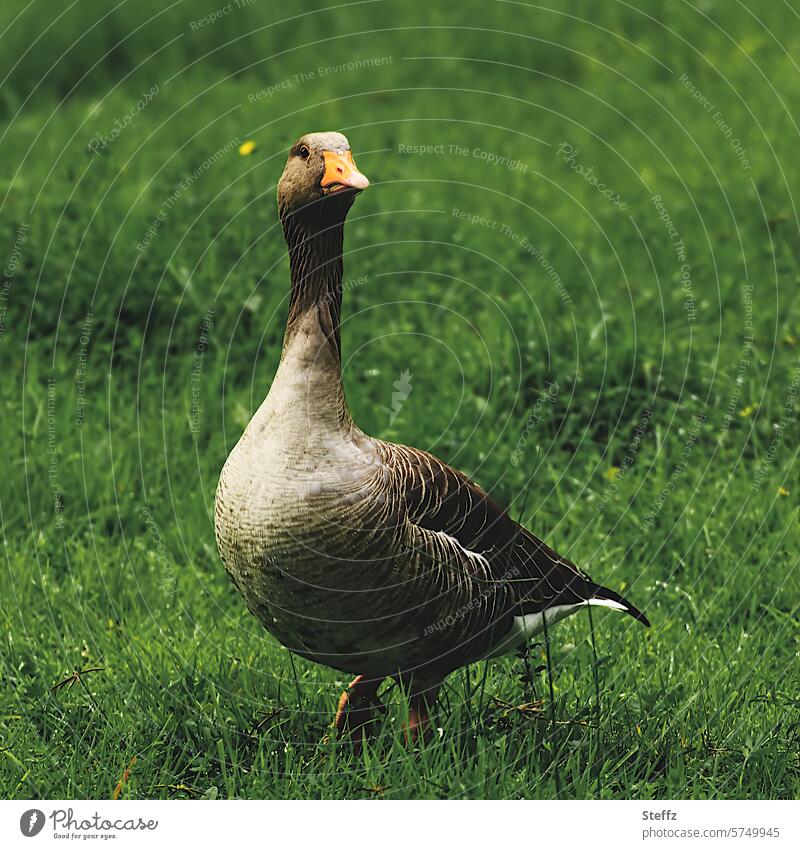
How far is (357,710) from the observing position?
4.01m

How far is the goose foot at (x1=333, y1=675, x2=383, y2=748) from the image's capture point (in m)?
4.01

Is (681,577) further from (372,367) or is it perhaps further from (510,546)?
(372,367)

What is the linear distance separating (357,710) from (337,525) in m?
0.82

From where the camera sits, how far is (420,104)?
9.34m

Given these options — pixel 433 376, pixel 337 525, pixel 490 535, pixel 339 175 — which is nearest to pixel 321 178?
pixel 339 175

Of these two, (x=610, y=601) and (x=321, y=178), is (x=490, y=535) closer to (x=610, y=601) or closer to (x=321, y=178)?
(x=610, y=601)

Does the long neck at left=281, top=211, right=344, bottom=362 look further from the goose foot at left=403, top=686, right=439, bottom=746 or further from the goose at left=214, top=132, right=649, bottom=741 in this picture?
the goose foot at left=403, top=686, right=439, bottom=746

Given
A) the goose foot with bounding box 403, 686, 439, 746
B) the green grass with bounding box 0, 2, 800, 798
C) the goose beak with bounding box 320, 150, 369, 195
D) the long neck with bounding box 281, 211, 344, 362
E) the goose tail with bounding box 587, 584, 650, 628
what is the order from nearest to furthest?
the goose beak with bounding box 320, 150, 369, 195 < the long neck with bounding box 281, 211, 344, 362 < the goose foot with bounding box 403, 686, 439, 746 < the green grass with bounding box 0, 2, 800, 798 < the goose tail with bounding box 587, 584, 650, 628

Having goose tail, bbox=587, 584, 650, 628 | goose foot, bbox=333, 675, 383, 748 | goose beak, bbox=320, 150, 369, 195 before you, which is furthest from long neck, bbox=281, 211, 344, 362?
goose tail, bbox=587, 584, 650, 628

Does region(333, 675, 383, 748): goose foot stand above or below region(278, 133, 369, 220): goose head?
below

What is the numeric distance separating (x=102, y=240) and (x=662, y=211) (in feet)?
11.2

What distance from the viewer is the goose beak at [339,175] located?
347cm

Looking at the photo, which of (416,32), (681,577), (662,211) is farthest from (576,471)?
(416,32)

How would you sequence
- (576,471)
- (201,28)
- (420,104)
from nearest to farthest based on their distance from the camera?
(576,471) < (420,104) < (201,28)
